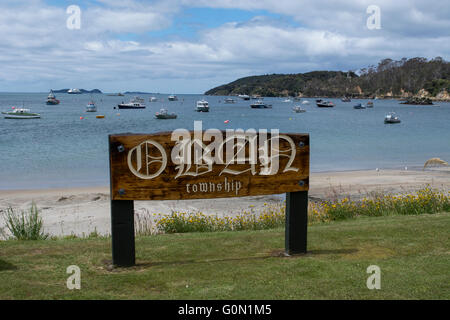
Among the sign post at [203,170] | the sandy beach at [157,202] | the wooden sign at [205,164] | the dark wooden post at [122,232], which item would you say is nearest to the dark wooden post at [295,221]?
the sign post at [203,170]

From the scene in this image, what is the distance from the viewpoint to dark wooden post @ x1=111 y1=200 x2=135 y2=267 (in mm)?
4961

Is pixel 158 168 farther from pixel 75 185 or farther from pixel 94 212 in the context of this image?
pixel 75 185

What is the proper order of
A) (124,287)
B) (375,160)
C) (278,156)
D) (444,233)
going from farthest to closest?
(375,160) → (444,233) → (278,156) → (124,287)

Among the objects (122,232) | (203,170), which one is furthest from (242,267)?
(122,232)

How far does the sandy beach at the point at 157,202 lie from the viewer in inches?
440

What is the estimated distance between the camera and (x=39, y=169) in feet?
94.8

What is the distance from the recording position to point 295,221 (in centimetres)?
558

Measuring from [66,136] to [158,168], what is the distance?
166 feet

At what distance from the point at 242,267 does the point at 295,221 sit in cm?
94

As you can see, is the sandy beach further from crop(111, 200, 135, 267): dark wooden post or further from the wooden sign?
the wooden sign

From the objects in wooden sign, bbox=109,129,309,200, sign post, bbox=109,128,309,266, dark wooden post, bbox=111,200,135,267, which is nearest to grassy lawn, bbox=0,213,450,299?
dark wooden post, bbox=111,200,135,267

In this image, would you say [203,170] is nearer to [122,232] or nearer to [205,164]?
[205,164]

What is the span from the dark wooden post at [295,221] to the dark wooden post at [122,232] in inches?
74.6
